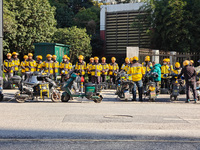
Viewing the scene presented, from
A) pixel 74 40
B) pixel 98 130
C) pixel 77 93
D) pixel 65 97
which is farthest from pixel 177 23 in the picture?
pixel 98 130

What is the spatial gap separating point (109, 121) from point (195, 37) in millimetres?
24737

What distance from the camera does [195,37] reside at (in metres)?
31.5

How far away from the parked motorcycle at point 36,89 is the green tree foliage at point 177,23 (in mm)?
18973

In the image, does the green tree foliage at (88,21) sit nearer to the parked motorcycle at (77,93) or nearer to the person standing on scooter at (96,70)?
the person standing on scooter at (96,70)

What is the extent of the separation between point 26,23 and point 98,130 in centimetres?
3020

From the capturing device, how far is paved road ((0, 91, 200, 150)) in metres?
6.27

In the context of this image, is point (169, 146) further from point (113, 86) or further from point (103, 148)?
point (113, 86)

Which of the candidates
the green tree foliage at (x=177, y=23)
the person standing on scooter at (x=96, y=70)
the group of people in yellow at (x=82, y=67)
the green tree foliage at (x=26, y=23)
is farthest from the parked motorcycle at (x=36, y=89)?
the green tree foliage at (x=26, y=23)

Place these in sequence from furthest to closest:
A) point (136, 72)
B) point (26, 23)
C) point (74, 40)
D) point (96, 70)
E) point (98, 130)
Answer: point (74, 40)
point (26, 23)
point (96, 70)
point (136, 72)
point (98, 130)

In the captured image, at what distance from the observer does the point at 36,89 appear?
1393cm

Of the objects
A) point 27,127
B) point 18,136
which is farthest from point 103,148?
point 27,127

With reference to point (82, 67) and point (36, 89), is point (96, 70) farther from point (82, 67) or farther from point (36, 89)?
point (36, 89)

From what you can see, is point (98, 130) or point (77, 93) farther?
point (77, 93)

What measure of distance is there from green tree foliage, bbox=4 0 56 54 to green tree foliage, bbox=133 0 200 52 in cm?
1181
